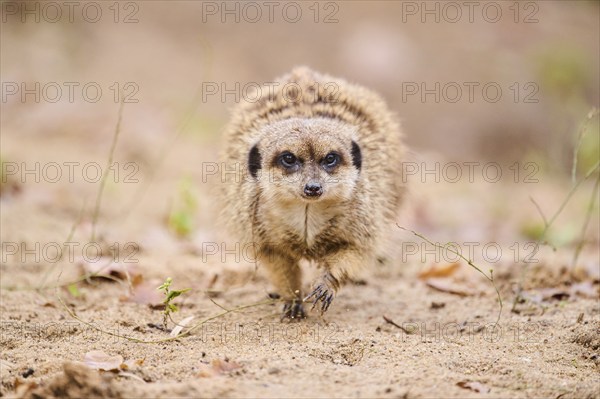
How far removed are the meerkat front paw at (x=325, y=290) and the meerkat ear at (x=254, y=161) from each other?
891 mm

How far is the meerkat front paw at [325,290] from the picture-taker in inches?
170

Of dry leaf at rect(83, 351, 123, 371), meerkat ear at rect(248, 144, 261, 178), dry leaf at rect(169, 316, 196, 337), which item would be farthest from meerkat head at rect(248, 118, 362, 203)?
dry leaf at rect(83, 351, 123, 371)

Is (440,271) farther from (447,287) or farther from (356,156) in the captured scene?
(356,156)

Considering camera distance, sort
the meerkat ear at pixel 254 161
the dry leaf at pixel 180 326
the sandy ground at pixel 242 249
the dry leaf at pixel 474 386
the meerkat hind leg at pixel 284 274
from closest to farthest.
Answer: the dry leaf at pixel 474 386, the sandy ground at pixel 242 249, the dry leaf at pixel 180 326, the meerkat hind leg at pixel 284 274, the meerkat ear at pixel 254 161

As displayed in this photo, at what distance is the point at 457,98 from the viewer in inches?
478

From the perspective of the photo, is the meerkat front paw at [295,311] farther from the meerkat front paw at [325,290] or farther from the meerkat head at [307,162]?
the meerkat head at [307,162]

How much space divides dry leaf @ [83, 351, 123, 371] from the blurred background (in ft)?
10.0

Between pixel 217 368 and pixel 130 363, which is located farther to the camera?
pixel 130 363

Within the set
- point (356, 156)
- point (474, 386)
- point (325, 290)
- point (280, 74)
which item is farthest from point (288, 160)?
point (280, 74)

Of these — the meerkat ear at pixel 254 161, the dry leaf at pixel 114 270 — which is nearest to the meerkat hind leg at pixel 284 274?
the meerkat ear at pixel 254 161

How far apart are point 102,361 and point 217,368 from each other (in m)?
0.58

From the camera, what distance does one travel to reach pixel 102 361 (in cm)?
339

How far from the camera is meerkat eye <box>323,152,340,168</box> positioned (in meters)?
4.61

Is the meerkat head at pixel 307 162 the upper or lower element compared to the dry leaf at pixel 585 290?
upper
